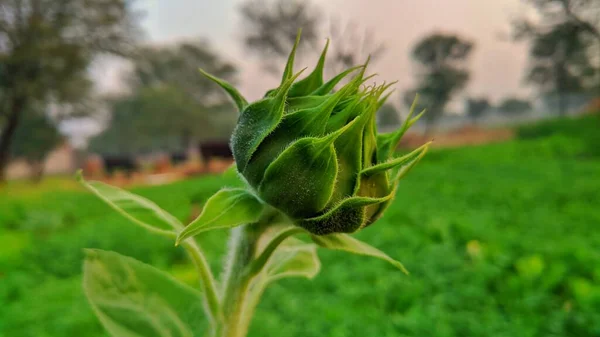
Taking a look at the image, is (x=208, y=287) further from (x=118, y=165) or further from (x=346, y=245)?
(x=118, y=165)

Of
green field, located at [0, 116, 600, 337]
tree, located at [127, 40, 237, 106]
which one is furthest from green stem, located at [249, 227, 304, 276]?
tree, located at [127, 40, 237, 106]

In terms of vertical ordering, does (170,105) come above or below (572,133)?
below

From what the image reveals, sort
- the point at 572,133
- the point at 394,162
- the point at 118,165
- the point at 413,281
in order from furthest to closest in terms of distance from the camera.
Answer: the point at 118,165 < the point at 572,133 < the point at 413,281 < the point at 394,162

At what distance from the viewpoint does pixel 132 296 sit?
0.45 m

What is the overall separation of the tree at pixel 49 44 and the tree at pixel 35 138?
5.26 m

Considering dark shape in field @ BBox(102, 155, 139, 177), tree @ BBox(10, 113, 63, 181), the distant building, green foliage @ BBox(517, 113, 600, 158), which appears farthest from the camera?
the distant building

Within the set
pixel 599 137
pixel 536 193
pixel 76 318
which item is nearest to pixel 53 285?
pixel 76 318

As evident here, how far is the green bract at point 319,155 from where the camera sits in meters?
0.32

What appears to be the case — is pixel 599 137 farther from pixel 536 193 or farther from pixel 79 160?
pixel 79 160

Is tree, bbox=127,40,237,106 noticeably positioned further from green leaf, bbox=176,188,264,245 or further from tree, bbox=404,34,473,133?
green leaf, bbox=176,188,264,245

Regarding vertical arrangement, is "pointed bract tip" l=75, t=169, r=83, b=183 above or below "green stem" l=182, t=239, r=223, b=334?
above

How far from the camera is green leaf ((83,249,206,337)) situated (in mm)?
431

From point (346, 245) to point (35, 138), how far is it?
19.2m

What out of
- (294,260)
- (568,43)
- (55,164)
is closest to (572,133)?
(568,43)
